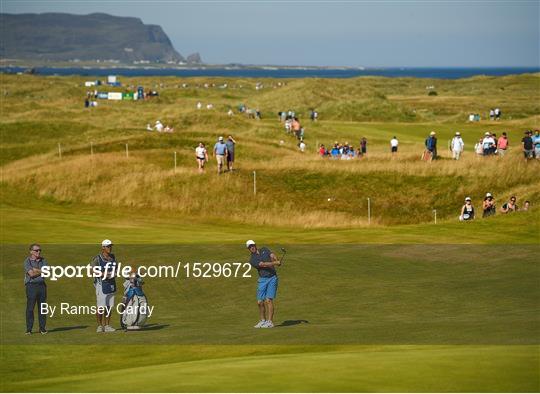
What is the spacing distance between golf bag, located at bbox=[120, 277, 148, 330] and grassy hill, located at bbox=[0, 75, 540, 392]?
42 centimetres

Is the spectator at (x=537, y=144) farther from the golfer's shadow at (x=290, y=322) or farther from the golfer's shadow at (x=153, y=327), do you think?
the golfer's shadow at (x=153, y=327)

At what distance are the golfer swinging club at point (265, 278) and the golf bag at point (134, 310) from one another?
2.66 metres

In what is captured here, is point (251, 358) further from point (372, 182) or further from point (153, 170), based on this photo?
point (153, 170)

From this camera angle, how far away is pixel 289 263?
31875mm

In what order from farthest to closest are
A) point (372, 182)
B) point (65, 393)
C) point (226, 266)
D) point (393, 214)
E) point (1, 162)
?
point (1, 162) < point (372, 182) < point (393, 214) < point (226, 266) < point (65, 393)

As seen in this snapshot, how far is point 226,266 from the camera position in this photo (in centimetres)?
3144

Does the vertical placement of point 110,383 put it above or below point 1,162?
above

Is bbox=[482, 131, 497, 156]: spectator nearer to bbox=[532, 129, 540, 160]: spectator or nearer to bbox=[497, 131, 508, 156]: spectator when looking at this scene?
bbox=[497, 131, 508, 156]: spectator

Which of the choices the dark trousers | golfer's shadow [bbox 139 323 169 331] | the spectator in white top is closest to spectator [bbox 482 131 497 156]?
the spectator in white top

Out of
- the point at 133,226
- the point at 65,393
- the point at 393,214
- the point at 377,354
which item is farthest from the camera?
the point at 393,214

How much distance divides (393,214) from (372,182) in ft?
14.4

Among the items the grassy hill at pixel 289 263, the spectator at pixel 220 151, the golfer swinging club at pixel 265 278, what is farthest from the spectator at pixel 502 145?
the golfer swinging club at pixel 265 278

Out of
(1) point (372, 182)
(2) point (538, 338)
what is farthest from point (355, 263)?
(1) point (372, 182)

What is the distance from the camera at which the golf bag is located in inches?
893
